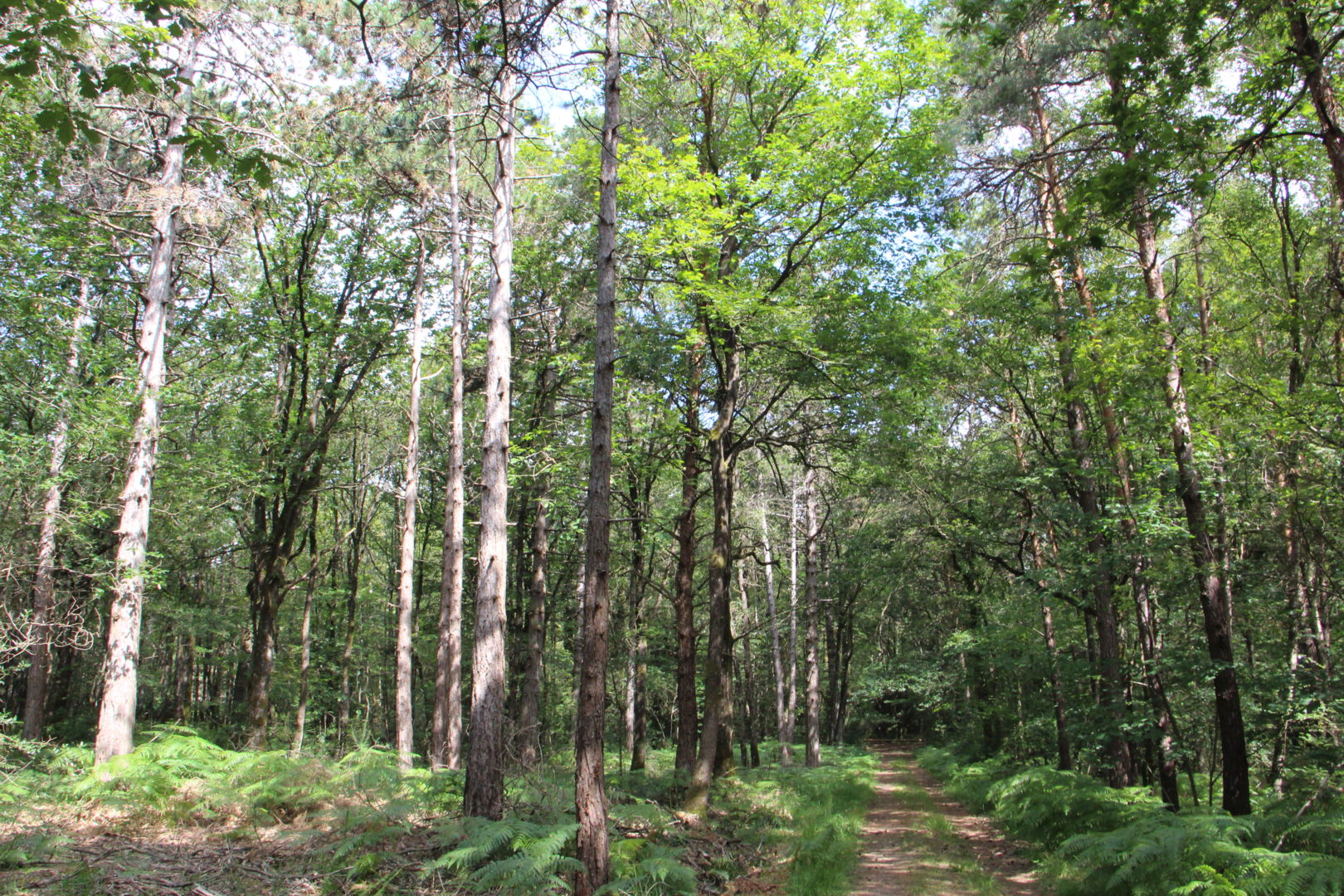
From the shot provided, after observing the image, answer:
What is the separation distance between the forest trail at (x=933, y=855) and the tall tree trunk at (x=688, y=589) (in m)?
3.20

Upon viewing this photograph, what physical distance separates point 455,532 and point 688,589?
438cm

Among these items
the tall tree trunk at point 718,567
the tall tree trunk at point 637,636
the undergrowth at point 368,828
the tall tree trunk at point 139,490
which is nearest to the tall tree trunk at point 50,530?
the tall tree trunk at point 139,490

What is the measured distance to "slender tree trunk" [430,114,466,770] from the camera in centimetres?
1320

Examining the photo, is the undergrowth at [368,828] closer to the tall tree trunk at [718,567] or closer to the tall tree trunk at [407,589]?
the tall tree trunk at [718,567]

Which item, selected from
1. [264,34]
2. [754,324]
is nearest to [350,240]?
[264,34]

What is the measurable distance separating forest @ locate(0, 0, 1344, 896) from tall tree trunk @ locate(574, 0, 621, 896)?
0.05m

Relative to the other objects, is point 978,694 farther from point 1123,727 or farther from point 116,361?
point 116,361

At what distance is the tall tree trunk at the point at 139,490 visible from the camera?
9758 millimetres

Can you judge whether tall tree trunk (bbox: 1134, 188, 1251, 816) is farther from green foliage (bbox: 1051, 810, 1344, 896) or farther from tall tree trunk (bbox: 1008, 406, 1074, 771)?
tall tree trunk (bbox: 1008, 406, 1074, 771)

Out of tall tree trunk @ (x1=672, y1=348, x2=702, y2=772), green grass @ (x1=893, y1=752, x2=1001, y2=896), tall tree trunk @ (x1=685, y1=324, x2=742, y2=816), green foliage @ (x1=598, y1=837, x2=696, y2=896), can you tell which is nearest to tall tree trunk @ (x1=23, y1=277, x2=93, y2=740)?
green foliage @ (x1=598, y1=837, x2=696, y2=896)

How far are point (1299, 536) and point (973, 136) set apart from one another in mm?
7286

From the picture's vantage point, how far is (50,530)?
12391mm

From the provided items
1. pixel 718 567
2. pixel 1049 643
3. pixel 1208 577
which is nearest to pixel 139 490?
pixel 718 567

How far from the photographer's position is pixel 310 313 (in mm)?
15594
